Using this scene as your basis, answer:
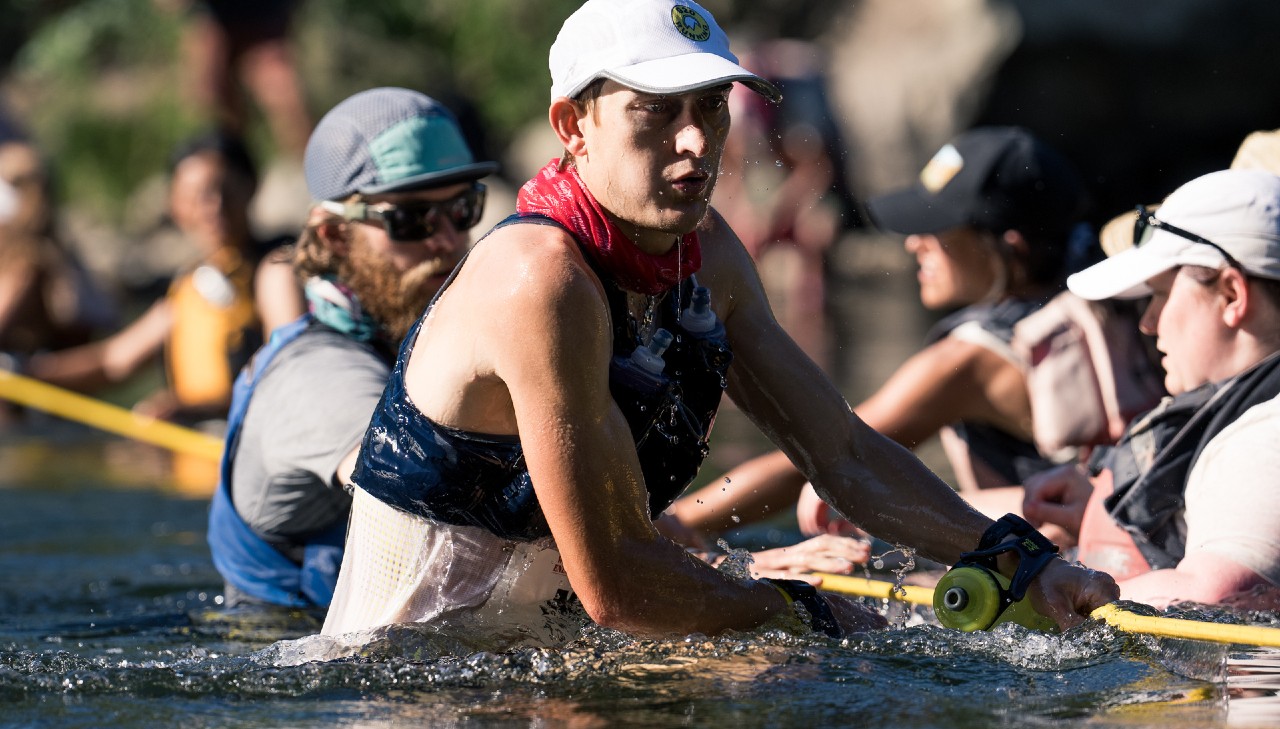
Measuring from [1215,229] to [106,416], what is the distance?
18.5 feet

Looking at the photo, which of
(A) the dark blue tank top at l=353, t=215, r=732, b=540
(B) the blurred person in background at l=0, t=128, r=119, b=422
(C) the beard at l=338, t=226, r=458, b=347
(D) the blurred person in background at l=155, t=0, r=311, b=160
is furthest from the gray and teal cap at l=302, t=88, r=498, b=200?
(D) the blurred person in background at l=155, t=0, r=311, b=160

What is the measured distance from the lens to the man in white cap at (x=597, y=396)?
284cm

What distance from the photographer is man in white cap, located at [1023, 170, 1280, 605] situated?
330 centimetres

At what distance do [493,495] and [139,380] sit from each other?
8826mm

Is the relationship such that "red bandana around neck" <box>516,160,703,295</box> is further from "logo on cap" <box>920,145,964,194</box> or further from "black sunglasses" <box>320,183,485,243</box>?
"logo on cap" <box>920,145,964,194</box>

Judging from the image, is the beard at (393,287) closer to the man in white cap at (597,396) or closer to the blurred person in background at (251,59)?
the man in white cap at (597,396)

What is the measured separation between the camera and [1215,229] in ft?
11.8

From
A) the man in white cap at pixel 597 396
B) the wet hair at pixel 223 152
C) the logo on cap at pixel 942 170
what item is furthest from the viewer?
the wet hair at pixel 223 152

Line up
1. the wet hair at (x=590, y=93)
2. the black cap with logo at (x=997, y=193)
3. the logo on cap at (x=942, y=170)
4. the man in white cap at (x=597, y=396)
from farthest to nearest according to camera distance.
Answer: the logo on cap at (x=942, y=170) < the black cap with logo at (x=997, y=193) < the wet hair at (x=590, y=93) < the man in white cap at (x=597, y=396)

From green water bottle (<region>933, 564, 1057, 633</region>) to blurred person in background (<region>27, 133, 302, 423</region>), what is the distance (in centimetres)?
402

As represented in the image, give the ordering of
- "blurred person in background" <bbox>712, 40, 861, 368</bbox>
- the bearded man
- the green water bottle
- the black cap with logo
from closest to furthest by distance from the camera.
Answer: the green water bottle
the bearded man
the black cap with logo
"blurred person in background" <bbox>712, 40, 861, 368</bbox>

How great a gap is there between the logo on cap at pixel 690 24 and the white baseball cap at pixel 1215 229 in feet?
4.04

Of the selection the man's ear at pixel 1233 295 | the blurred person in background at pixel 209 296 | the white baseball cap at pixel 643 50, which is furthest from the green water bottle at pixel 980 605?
the blurred person in background at pixel 209 296

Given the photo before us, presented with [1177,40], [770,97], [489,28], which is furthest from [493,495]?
[489,28]
